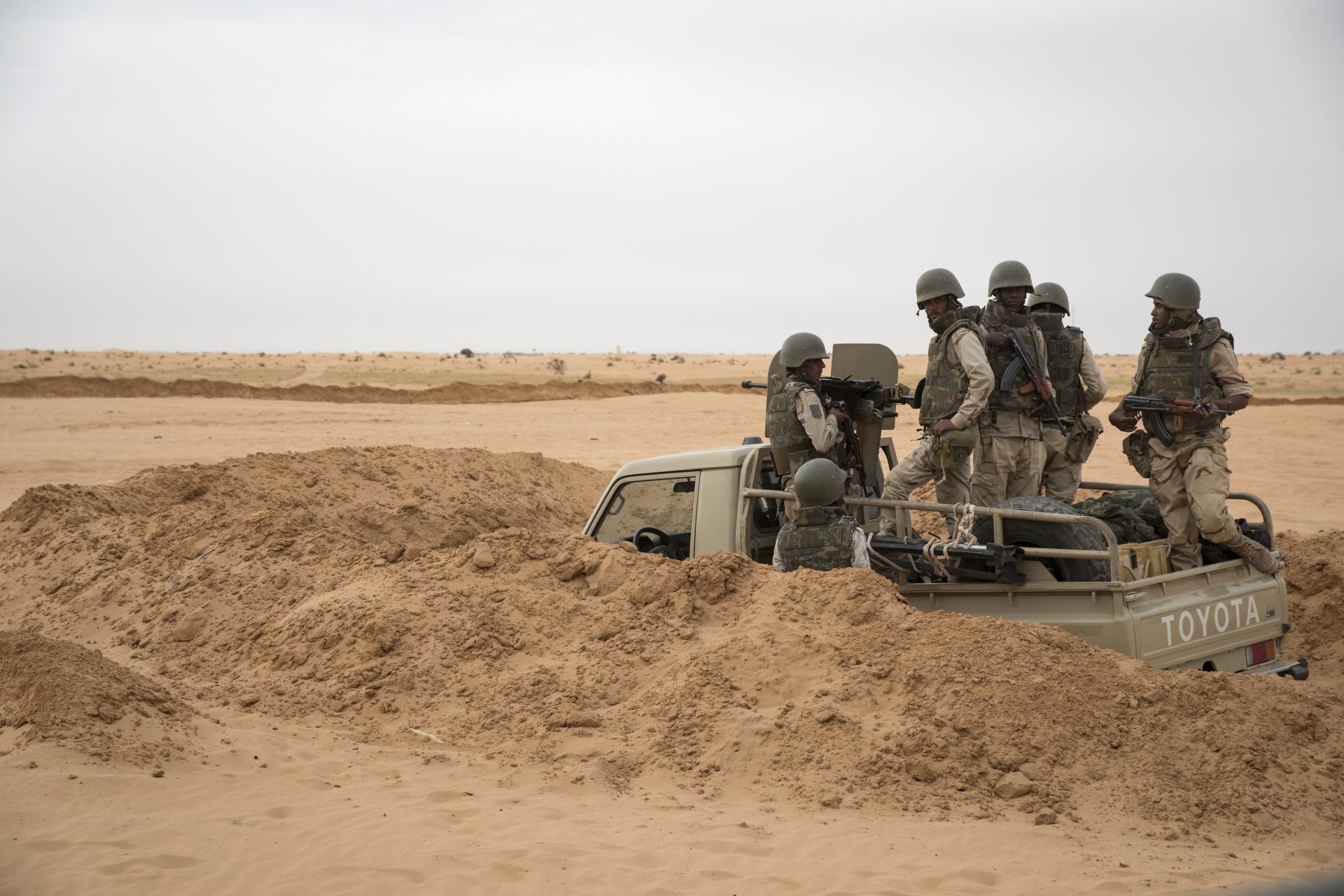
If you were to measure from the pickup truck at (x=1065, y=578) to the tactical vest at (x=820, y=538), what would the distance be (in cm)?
14

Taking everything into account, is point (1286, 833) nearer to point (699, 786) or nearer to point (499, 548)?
point (699, 786)

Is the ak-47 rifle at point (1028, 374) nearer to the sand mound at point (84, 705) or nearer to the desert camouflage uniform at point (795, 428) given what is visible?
the desert camouflage uniform at point (795, 428)

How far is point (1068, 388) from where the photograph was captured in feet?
26.4

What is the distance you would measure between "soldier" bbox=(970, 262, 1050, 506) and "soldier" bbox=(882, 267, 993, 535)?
0.76 ft

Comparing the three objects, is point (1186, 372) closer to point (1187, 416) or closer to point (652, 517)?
point (1187, 416)

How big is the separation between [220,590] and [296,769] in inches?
142

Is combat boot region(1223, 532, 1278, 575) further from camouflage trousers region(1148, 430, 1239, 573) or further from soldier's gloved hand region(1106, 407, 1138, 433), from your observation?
soldier's gloved hand region(1106, 407, 1138, 433)

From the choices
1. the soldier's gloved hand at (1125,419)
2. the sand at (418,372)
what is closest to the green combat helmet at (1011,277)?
the soldier's gloved hand at (1125,419)

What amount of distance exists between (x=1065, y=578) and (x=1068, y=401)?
255cm

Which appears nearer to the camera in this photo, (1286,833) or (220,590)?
(1286,833)

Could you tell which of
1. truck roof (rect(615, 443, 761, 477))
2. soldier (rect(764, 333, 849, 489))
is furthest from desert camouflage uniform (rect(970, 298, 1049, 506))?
truck roof (rect(615, 443, 761, 477))

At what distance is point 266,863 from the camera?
15.1 feet

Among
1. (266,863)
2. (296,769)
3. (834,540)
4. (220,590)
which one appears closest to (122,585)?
(220,590)

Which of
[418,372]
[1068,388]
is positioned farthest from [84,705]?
[418,372]
